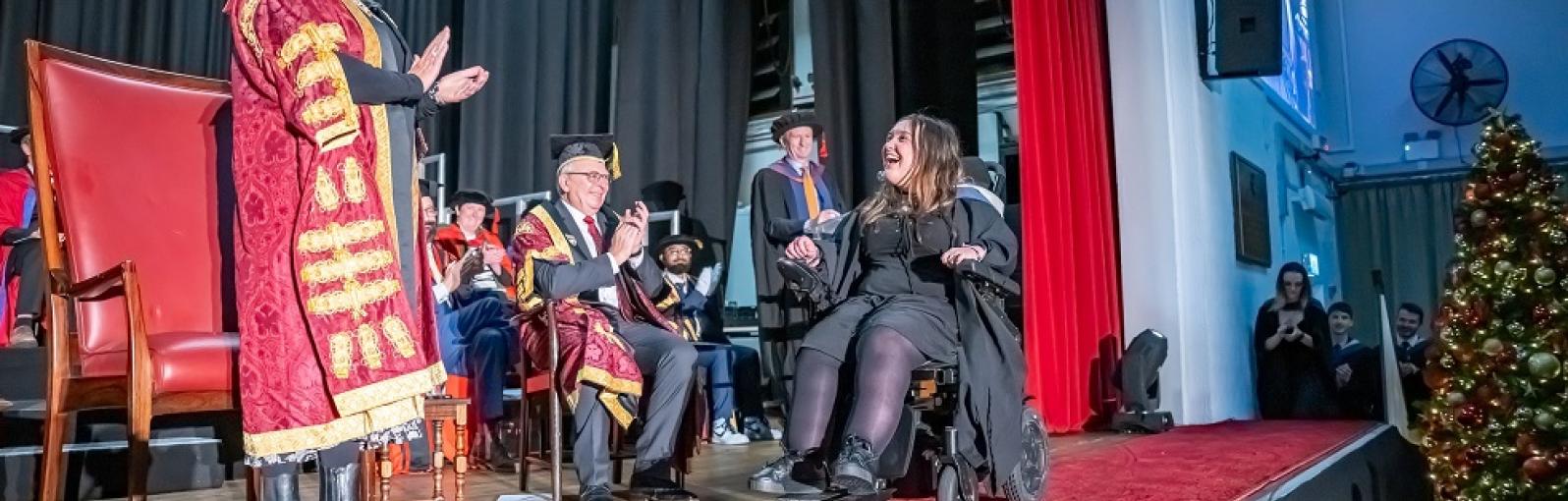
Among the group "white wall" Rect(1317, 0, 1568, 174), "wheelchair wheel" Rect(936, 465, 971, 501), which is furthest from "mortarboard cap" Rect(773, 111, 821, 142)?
"white wall" Rect(1317, 0, 1568, 174)

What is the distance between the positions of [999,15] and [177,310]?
509 cm

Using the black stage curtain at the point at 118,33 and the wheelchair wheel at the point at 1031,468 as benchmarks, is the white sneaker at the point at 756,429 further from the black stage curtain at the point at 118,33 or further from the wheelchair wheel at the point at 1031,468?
the black stage curtain at the point at 118,33

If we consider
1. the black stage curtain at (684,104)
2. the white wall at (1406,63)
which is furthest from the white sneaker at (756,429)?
the white wall at (1406,63)

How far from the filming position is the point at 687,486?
10.5 feet

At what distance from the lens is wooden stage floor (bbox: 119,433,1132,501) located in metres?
Answer: 3.06

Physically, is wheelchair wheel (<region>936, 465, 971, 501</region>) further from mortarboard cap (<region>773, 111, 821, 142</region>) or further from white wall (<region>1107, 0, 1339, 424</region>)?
white wall (<region>1107, 0, 1339, 424</region>)

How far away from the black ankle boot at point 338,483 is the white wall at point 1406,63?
7504 millimetres

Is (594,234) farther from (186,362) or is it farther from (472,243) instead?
(472,243)

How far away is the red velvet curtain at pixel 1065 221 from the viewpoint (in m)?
4.91

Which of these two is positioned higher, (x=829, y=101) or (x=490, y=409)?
(x=829, y=101)

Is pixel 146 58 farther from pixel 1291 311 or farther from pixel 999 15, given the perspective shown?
pixel 1291 311

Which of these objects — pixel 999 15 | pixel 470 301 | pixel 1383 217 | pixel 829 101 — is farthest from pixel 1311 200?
pixel 470 301

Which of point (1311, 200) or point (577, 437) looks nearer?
point (577, 437)

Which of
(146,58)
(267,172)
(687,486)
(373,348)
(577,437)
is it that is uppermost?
(146,58)
